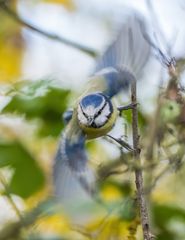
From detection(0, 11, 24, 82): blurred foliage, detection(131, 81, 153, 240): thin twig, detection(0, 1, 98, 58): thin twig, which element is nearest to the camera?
detection(131, 81, 153, 240): thin twig

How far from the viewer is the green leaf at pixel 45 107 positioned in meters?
1.47

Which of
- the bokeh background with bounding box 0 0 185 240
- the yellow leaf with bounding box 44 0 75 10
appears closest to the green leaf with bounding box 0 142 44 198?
the bokeh background with bounding box 0 0 185 240

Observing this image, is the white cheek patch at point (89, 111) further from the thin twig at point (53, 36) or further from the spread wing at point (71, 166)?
the thin twig at point (53, 36)

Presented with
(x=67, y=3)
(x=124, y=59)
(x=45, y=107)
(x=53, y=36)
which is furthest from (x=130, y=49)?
(x=67, y=3)

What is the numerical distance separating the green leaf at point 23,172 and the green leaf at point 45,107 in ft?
0.24

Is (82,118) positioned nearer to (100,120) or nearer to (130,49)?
(100,120)

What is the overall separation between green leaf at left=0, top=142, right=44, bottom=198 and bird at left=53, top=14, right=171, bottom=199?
209mm

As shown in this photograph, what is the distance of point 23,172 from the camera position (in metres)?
1.54

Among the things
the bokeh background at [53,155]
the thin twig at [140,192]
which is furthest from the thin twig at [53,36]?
the thin twig at [140,192]

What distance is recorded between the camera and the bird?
45.6 inches

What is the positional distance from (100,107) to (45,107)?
40 centimetres

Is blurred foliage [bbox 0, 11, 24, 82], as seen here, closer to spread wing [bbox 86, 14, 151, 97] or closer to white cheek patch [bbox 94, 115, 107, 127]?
spread wing [bbox 86, 14, 151, 97]

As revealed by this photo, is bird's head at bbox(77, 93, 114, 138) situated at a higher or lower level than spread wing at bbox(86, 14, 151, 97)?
lower

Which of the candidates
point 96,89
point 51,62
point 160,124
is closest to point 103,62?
point 96,89
